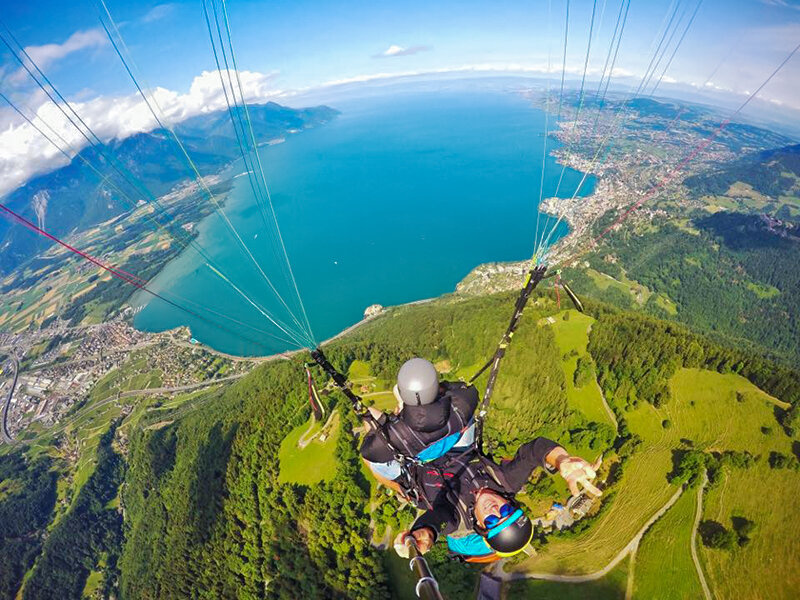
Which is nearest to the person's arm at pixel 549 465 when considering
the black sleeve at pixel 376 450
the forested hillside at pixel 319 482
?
the black sleeve at pixel 376 450

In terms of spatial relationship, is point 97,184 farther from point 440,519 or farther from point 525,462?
point 525,462

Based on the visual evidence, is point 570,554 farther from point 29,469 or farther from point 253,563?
point 29,469

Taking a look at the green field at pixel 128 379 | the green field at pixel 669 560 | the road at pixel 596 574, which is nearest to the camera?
the green field at pixel 669 560

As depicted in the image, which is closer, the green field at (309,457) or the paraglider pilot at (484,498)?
the paraglider pilot at (484,498)


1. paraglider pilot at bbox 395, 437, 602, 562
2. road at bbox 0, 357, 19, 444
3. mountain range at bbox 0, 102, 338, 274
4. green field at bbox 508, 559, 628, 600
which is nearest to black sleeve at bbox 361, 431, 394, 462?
paraglider pilot at bbox 395, 437, 602, 562

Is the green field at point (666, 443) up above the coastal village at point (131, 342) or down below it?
above

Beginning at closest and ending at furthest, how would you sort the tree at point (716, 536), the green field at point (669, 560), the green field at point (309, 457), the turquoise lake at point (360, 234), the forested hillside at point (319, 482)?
the green field at point (669, 560) → the tree at point (716, 536) → the forested hillside at point (319, 482) → the green field at point (309, 457) → the turquoise lake at point (360, 234)

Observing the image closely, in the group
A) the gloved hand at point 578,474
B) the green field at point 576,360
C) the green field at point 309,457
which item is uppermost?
the gloved hand at point 578,474

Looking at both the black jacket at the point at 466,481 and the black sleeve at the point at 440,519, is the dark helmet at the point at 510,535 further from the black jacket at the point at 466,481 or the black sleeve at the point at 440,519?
the black sleeve at the point at 440,519
